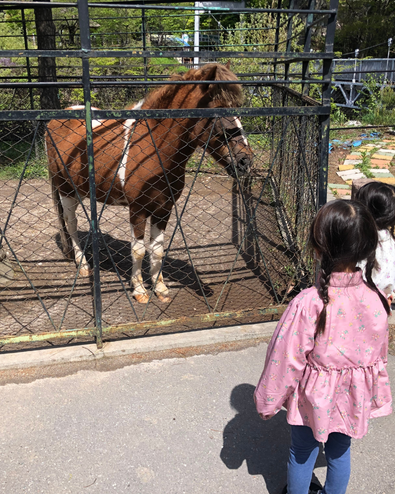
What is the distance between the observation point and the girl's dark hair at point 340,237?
5.13ft

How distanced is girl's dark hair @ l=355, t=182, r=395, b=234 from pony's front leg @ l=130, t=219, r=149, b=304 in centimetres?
198

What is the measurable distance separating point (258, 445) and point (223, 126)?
84.7 inches

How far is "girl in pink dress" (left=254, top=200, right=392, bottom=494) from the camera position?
1.60 meters

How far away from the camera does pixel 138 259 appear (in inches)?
149

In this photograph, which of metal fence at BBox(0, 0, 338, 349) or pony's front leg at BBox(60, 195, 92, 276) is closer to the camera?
metal fence at BBox(0, 0, 338, 349)

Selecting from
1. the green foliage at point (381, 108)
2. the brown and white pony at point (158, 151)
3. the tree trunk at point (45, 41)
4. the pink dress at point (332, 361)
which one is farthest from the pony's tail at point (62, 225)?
the green foliage at point (381, 108)

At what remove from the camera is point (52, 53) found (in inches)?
95.2

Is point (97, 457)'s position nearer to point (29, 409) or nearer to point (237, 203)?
point (29, 409)

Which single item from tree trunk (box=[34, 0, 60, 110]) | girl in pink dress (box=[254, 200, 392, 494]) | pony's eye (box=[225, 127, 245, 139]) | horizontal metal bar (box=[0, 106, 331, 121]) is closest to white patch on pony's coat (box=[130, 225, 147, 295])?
pony's eye (box=[225, 127, 245, 139])

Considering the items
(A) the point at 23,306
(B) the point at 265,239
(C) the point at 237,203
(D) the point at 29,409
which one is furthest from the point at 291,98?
(D) the point at 29,409

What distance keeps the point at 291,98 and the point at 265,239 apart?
5.18ft

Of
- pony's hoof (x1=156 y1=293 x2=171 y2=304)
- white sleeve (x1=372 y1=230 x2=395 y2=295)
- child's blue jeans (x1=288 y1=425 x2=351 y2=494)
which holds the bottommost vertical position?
pony's hoof (x1=156 y1=293 x2=171 y2=304)

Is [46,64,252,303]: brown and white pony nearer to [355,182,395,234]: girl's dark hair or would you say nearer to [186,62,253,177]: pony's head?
[186,62,253,177]: pony's head

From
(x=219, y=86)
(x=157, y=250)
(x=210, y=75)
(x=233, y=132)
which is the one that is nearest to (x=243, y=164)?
(x=233, y=132)
